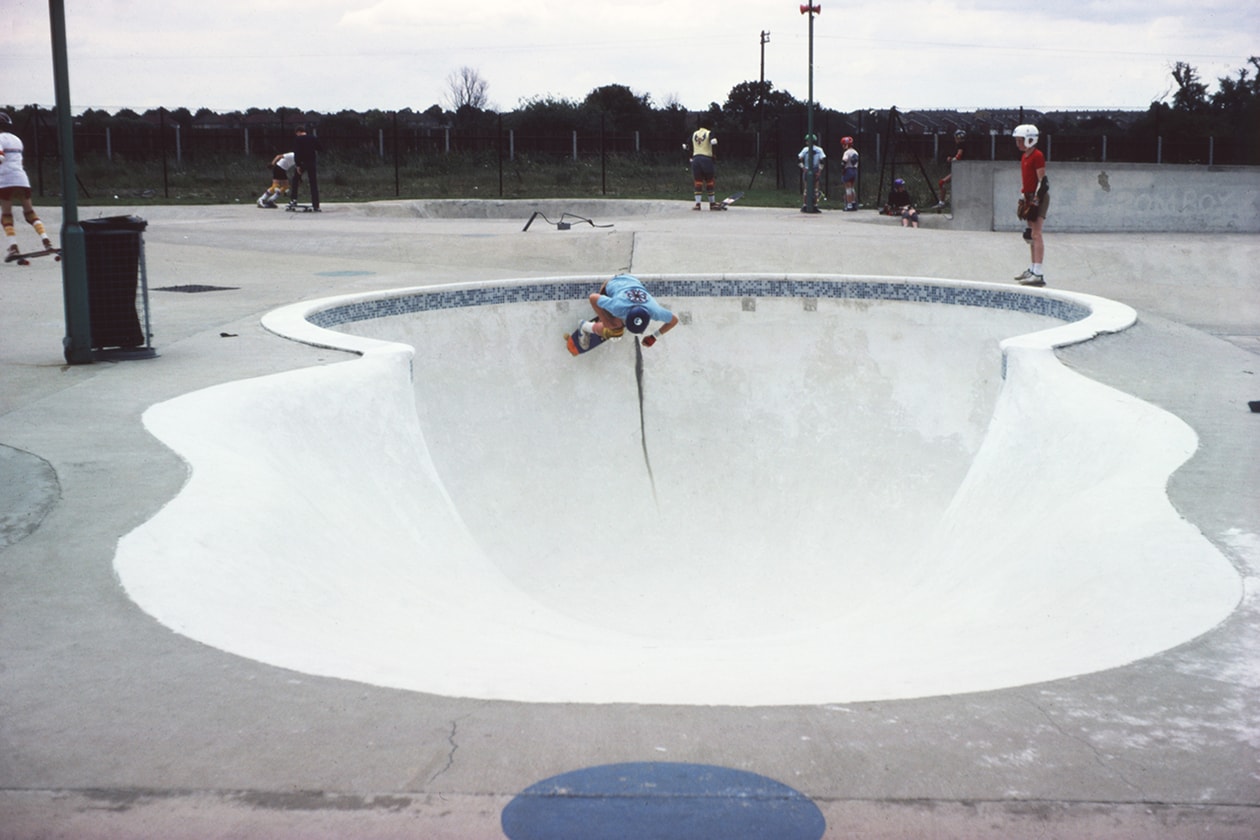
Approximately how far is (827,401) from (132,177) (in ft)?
96.8

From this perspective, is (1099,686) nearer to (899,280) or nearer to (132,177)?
(899,280)

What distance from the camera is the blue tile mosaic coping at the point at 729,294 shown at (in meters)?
9.95

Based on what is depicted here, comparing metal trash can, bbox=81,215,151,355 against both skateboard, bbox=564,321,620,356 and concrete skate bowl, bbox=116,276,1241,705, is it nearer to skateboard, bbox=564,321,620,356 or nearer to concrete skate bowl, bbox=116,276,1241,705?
concrete skate bowl, bbox=116,276,1241,705

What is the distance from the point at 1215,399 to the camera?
684cm

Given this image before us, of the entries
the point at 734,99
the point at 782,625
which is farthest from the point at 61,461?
the point at 734,99

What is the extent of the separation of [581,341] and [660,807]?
7441 mm

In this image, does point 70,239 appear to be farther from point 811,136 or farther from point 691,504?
point 811,136

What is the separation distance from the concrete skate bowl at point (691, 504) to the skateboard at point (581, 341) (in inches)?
7.1

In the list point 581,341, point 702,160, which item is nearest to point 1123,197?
point 702,160

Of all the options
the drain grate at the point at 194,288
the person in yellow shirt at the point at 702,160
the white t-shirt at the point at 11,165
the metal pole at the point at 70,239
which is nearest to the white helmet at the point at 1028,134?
the drain grate at the point at 194,288

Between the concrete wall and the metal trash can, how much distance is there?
574 inches

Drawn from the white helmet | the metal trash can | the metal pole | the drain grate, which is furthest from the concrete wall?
the metal pole

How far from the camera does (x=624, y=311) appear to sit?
923 centimetres

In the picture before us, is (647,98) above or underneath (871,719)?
above
